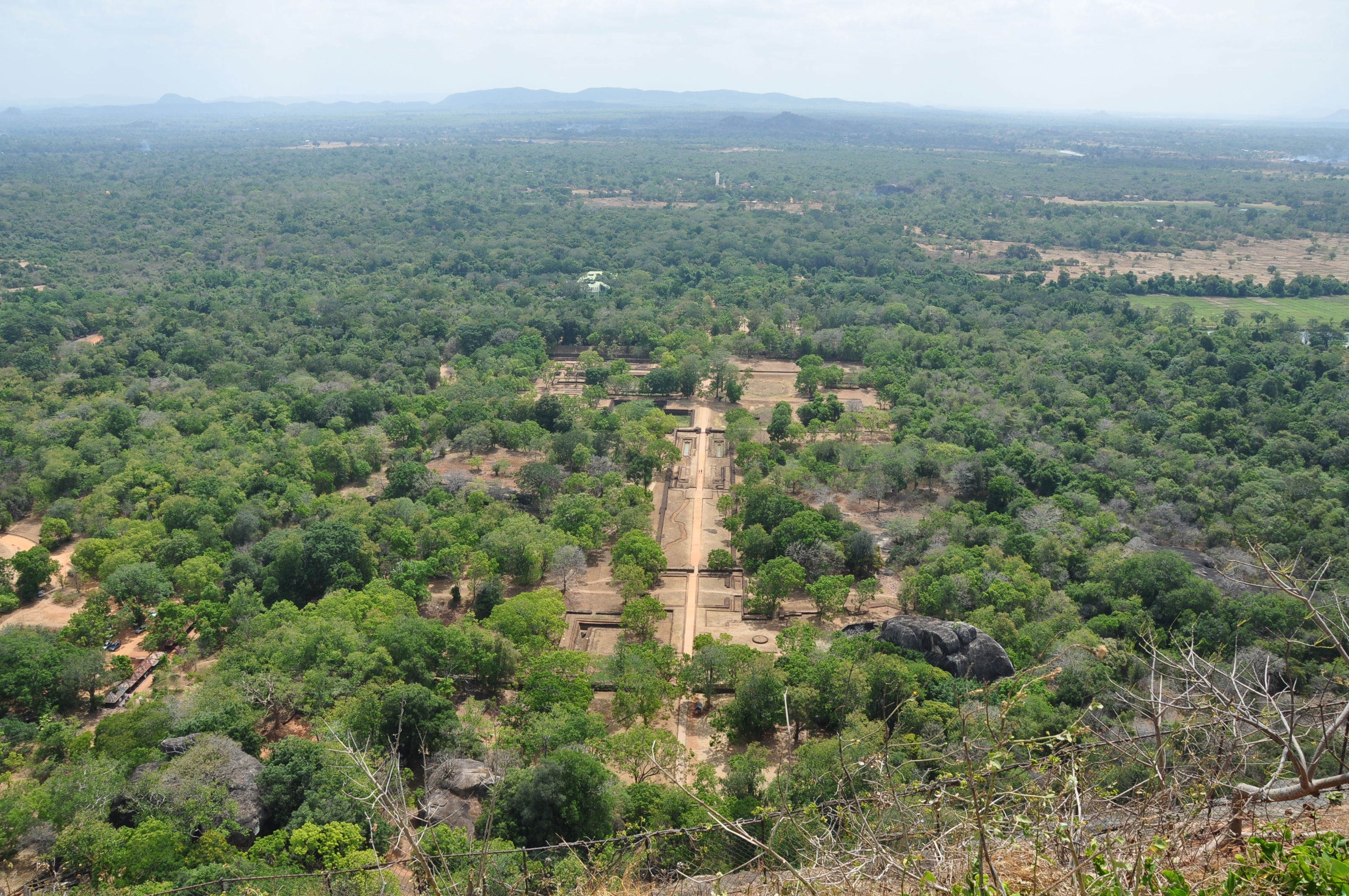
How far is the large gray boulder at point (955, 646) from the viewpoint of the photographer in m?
23.8

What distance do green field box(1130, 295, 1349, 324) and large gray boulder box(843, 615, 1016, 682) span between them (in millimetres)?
55602

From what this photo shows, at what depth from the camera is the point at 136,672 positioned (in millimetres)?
25078

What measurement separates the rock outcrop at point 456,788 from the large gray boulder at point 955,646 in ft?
44.2

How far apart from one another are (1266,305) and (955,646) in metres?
67.6

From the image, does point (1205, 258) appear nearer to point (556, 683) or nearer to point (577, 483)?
point (577, 483)

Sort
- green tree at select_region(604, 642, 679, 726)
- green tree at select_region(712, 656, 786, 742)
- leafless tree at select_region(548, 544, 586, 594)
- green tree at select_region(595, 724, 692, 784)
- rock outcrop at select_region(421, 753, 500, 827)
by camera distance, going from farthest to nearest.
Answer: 1. leafless tree at select_region(548, 544, 586, 594)
2. green tree at select_region(604, 642, 679, 726)
3. green tree at select_region(712, 656, 786, 742)
4. green tree at select_region(595, 724, 692, 784)
5. rock outcrop at select_region(421, 753, 500, 827)

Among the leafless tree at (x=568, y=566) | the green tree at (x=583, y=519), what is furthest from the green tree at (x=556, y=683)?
the green tree at (x=583, y=519)

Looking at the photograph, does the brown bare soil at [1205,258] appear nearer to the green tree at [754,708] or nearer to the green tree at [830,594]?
the green tree at [830,594]

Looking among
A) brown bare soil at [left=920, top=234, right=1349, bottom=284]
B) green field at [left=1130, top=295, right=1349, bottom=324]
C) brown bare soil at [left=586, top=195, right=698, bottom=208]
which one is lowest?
green field at [left=1130, top=295, right=1349, bottom=324]

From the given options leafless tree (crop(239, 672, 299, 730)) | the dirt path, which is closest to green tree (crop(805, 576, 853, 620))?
the dirt path

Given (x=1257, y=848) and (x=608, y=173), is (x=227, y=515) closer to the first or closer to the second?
(x=1257, y=848)

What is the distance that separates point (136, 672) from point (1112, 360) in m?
55.1

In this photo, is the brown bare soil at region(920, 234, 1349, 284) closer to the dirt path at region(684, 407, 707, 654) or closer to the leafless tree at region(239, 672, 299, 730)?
the dirt path at region(684, 407, 707, 654)

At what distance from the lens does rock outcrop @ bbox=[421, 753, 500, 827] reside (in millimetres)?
18547
